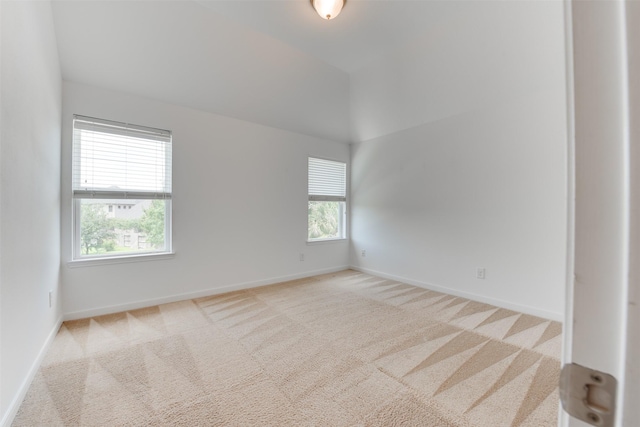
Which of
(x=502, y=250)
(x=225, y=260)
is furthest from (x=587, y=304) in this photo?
(x=225, y=260)

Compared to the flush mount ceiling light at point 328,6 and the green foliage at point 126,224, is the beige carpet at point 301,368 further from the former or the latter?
the flush mount ceiling light at point 328,6

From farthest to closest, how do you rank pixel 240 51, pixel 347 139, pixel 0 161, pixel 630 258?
1. pixel 347 139
2. pixel 240 51
3. pixel 0 161
4. pixel 630 258

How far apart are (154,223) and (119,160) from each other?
2.51 feet

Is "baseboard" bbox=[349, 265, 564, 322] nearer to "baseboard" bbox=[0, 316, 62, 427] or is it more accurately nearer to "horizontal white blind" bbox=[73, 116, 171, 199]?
"horizontal white blind" bbox=[73, 116, 171, 199]

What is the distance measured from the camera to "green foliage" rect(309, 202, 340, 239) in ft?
15.0

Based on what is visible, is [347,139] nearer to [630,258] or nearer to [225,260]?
[225,260]

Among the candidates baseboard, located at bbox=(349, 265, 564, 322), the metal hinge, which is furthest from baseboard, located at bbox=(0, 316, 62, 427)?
baseboard, located at bbox=(349, 265, 564, 322)

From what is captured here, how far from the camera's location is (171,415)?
149 cm

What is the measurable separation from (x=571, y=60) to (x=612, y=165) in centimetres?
15

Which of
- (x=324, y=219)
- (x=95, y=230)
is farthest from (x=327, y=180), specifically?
(x=95, y=230)

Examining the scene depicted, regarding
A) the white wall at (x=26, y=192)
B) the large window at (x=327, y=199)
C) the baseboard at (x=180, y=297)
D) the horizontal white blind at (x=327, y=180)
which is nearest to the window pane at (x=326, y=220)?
the large window at (x=327, y=199)

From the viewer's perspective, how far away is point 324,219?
477cm

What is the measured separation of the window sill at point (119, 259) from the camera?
2690 millimetres

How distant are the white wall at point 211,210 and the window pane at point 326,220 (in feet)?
0.73
